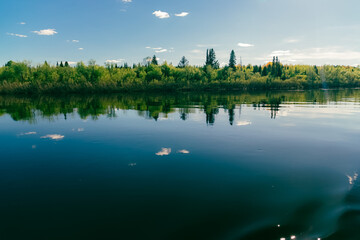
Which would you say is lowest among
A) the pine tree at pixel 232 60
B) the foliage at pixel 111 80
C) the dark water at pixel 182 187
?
the dark water at pixel 182 187

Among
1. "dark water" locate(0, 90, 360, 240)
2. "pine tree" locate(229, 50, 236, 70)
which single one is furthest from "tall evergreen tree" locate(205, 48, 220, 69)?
"dark water" locate(0, 90, 360, 240)

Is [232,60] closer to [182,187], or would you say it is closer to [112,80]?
[112,80]

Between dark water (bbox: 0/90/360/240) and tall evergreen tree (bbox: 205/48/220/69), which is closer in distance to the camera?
dark water (bbox: 0/90/360/240)

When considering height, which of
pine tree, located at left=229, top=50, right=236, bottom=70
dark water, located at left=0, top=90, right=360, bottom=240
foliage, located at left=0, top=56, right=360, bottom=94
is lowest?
dark water, located at left=0, top=90, right=360, bottom=240

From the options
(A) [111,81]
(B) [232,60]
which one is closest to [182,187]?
(A) [111,81]

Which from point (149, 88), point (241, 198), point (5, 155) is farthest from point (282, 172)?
point (149, 88)

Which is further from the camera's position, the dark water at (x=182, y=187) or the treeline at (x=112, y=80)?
the treeline at (x=112, y=80)

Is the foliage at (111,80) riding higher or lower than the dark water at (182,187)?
higher

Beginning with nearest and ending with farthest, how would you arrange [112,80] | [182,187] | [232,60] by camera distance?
1. [182,187]
2. [112,80]
3. [232,60]

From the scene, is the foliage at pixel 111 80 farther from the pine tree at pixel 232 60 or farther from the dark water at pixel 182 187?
the dark water at pixel 182 187

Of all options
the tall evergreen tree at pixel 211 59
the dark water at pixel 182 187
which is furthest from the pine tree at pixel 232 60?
the dark water at pixel 182 187

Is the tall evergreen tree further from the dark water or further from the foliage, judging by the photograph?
the dark water

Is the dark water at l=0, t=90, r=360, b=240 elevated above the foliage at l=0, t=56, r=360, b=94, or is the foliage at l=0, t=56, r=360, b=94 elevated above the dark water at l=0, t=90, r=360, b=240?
the foliage at l=0, t=56, r=360, b=94

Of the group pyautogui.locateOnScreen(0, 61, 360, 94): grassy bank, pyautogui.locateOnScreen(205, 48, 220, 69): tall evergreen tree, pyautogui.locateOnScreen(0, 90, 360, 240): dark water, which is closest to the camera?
pyautogui.locateOnScreen(0, 90, 360, 240): dark water
